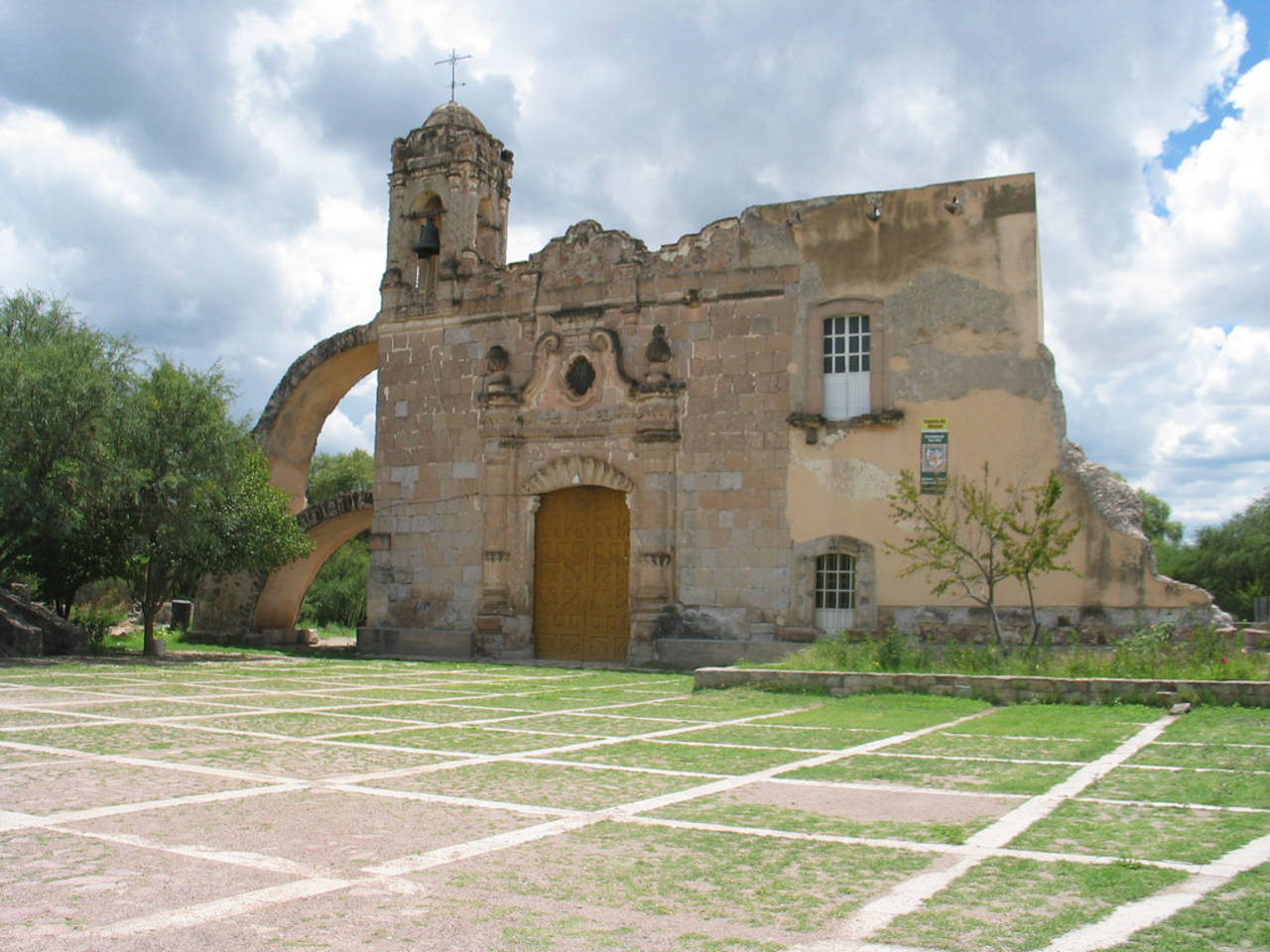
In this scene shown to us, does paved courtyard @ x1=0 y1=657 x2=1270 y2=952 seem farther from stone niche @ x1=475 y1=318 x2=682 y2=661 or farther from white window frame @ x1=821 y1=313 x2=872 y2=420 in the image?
stone niche @ x1=475 y1=318 x2=682 y2=661

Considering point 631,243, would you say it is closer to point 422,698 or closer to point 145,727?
point 422,698

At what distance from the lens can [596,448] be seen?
64.0 ft

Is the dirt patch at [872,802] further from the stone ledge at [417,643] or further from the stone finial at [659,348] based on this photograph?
the stone ledge at [417,643]

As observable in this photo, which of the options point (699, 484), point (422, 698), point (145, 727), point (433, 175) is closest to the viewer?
point (145, 727)

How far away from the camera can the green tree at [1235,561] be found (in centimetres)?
3369

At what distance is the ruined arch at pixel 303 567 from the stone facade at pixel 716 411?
198 centimetres

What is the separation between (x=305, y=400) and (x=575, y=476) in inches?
276

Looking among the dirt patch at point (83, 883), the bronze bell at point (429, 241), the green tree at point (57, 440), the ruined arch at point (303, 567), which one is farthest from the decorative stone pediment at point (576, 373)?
the dirt patch at point (83, 883)

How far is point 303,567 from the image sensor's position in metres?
24.1

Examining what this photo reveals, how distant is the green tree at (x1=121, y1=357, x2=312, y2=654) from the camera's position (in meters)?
17.2

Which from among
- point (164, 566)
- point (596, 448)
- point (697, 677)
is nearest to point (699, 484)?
point (596, 448)

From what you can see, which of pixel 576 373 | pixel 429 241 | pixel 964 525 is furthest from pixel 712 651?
pixel 429 241

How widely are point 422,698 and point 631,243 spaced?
1008 centimetres

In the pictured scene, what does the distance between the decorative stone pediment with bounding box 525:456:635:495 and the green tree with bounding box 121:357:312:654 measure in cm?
472
